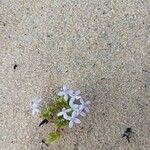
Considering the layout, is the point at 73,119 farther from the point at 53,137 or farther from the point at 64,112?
the point at 53,137

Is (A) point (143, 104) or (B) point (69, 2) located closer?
(A) point (143, 104)

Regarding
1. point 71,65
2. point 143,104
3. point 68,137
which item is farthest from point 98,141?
point 71,65

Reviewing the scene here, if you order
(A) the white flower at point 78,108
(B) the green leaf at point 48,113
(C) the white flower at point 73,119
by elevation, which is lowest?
(C) the white flower at point 73,119

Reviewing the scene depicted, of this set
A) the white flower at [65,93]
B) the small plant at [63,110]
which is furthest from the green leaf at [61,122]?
the white flower at [65,93]

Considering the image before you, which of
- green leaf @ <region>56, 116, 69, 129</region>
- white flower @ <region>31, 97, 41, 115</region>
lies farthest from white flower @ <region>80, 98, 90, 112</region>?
white flower @ <region>31, 97, 41, 115</region>

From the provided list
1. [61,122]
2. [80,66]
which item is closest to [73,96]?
[61,122]

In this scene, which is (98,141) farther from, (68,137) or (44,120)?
(44,120)

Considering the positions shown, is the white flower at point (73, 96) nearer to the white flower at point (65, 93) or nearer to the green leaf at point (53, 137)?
the white flower at point (65, 93)

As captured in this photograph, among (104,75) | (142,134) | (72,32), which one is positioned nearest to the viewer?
(142,134)
